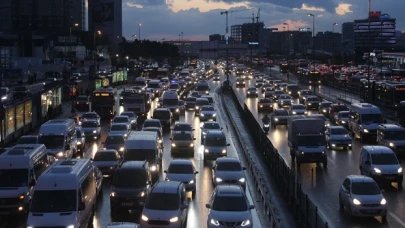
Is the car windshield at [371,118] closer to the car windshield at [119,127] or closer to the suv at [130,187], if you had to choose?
the car windshield at [119,127]

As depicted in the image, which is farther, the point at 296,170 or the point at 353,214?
the point at 296,170

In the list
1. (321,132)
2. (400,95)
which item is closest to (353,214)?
(321,132)

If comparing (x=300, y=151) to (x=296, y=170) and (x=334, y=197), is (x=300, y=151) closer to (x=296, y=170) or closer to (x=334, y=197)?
(x=296, y=170)

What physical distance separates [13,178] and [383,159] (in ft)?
46.4

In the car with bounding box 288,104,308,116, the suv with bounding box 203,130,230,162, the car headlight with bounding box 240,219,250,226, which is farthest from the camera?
the car with bounding box 288,104,308,116

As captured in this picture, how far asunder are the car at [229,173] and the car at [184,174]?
942 mm

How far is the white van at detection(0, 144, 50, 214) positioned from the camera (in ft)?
61.6

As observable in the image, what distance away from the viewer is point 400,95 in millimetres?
53469

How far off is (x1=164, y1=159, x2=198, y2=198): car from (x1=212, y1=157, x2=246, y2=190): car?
0.94m

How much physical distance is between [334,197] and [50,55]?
109 meters

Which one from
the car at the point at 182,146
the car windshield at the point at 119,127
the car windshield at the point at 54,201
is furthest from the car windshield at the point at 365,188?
the car windshield at the point at 119,127

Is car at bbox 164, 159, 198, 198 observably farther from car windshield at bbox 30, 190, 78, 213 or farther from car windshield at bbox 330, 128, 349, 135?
car windshield at bbox 330, 128, 349, 135

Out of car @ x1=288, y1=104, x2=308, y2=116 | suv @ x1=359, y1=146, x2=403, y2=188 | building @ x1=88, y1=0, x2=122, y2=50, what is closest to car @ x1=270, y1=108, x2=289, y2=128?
car @ x1=288, y1=104, x2=308, y2=116

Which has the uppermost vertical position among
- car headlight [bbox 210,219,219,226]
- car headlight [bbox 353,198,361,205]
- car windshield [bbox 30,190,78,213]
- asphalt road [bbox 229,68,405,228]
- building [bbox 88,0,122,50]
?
building [bbox 88,0,122,50]
